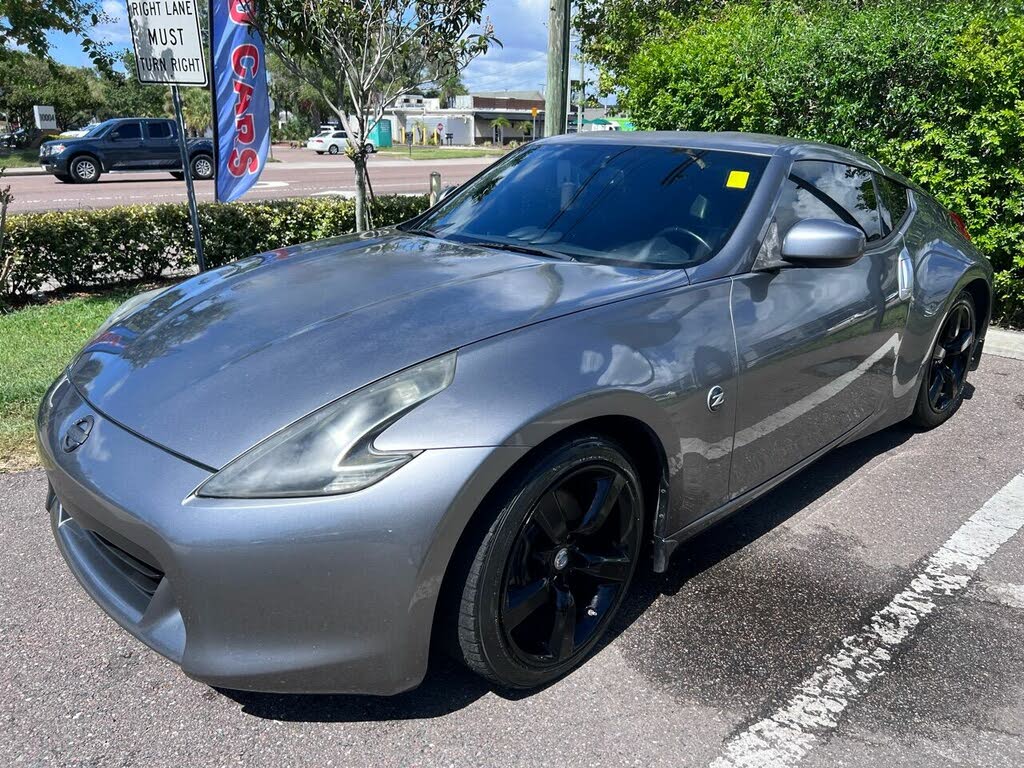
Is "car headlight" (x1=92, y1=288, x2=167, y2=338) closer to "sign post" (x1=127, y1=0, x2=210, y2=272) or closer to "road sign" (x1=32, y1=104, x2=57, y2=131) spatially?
"sign post" (x1=127, y1=0, x2=210, y2=272)

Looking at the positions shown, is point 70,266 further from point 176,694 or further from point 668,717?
point 668,717

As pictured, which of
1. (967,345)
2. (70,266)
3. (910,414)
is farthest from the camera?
(70,266)

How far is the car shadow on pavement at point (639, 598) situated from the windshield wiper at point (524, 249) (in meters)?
1.21

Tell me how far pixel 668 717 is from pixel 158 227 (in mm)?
6893

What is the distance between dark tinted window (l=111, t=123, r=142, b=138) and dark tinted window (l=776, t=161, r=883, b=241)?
23.6 meters

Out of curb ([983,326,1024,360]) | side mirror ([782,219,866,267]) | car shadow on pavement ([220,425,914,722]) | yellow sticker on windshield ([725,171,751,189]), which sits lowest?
curb ([983,326,1024,360])

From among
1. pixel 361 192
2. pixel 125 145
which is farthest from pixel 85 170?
pixel 361 192

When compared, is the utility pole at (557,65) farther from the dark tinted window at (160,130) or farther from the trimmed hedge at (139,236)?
the dark tinted window at (160,130)

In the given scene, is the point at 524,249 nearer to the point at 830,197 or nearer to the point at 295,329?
the point at 295,329

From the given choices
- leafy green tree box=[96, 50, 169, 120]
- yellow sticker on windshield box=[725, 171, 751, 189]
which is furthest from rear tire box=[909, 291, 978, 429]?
leafy green tree box=[96, 50, 169, 120]

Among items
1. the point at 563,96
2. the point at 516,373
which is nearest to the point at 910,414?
the point at 516,373

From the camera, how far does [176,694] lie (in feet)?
7.87

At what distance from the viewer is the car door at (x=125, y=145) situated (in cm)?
2308

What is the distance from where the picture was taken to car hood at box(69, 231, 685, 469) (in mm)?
2145
